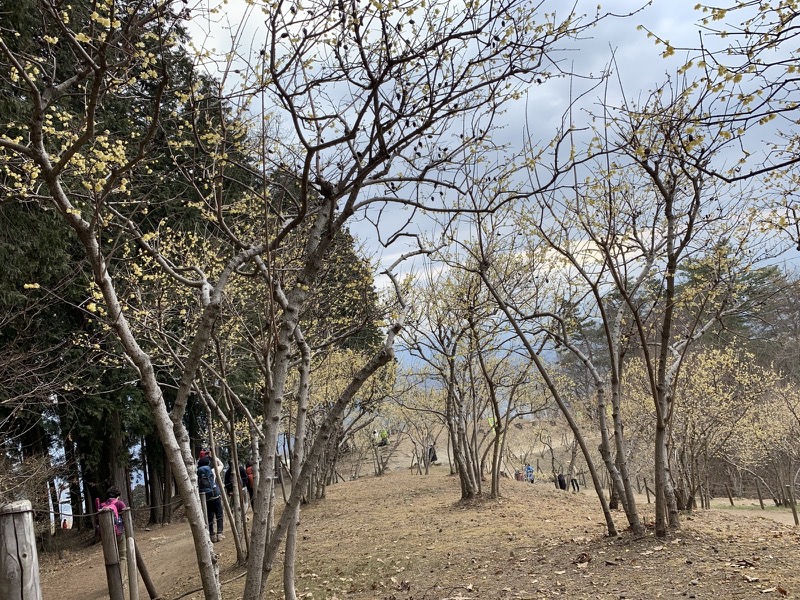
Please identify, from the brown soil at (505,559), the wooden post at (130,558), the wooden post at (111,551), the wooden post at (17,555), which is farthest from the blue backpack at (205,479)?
the wooden post at (17,555)

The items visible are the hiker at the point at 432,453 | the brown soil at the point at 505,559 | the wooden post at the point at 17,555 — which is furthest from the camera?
the hiker at the point at 432,453

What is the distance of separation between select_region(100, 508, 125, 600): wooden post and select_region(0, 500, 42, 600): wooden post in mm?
3127

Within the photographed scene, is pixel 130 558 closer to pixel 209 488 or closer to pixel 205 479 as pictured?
pixel 209 488

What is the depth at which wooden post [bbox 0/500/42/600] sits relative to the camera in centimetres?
246

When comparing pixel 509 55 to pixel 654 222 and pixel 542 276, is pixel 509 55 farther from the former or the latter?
pixel 542 276

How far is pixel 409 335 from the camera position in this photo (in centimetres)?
1150

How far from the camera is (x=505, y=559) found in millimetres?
6637

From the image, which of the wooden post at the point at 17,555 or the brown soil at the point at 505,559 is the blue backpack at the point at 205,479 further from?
the wooden post at the point at 17,555

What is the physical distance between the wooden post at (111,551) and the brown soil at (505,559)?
1423 millimetres

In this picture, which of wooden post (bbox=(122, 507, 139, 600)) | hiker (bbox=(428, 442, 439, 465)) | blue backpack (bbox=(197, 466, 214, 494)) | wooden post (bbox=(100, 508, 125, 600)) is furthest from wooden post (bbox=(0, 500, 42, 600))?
hiker (bbox=(428, 442, 439, 465))

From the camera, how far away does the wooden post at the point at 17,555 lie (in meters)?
2.46

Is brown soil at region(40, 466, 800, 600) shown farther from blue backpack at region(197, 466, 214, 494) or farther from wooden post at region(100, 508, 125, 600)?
wooden post at region(100, 508, 125, 600)

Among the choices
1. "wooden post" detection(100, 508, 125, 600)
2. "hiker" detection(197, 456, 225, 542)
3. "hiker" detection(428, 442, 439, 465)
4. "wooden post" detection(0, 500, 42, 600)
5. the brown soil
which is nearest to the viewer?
"wooden post" detection(0, 500, 42, 600)

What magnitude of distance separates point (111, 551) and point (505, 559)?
423cm
